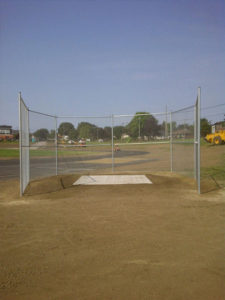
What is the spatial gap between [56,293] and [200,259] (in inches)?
75.7

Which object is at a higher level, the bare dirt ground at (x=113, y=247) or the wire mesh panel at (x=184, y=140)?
the wire mesh panel at (x=184, y=140)

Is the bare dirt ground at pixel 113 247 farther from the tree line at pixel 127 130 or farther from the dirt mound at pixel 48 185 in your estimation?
the tree line at pixel 127 130

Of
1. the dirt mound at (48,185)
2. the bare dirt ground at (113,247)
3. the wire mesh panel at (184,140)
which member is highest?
the wire mesh panel at (184,140)

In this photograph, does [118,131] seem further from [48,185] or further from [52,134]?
[48,185]

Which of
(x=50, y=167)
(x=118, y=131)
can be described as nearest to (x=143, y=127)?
(x=118, y=131)

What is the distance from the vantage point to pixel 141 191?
912 centimetres

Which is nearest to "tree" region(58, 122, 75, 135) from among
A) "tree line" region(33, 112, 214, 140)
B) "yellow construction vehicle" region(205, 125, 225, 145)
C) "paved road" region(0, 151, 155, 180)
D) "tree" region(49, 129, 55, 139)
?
"tree line" region(33, 112, 214, 140)

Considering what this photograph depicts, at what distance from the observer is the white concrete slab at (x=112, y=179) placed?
35.0 feet

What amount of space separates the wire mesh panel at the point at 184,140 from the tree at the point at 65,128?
4.40 metres

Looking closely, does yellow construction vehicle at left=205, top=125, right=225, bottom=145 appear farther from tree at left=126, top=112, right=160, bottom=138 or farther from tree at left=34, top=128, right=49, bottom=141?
tree at left=34, top=128, right=49, bottom=141

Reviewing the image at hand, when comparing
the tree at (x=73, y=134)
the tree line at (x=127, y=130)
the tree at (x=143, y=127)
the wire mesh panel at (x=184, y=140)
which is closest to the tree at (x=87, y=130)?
the tree line at (x=127, y=130)

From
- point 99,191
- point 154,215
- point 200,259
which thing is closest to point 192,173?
point 99,191

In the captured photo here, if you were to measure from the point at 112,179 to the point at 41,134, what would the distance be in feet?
10.4

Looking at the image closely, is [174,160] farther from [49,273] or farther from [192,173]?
[49,273]
